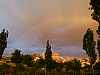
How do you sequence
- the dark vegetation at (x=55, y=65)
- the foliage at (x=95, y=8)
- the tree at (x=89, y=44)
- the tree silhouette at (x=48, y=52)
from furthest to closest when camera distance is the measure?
1. the tree silhouette at (x=48, y=52)
2. the tree at (x=89, y=44)
3. the dark vegetation at (x=55, y=65)
4. the foliage at (x=95, y=8)

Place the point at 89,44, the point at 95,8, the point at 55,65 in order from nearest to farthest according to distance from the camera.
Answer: the point at 95,8 → the point at 89,44 → the point at 55,65

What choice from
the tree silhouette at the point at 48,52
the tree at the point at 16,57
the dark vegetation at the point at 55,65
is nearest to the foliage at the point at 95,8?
the dark vegetation at the point at 55,65

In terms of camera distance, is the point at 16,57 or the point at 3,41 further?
the point at 16,57

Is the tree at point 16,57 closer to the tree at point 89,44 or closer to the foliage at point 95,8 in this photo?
the tree at point 89,44

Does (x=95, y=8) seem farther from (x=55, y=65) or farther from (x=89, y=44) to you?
(x=55, y=65)

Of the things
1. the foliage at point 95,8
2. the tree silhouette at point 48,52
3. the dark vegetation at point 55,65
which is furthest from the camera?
the tree silhouette at point 48,52

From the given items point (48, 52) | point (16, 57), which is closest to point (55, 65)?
point (48, 52)

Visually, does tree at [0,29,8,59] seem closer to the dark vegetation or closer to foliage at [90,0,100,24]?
the dark vegetation

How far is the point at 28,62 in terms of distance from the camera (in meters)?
58.5

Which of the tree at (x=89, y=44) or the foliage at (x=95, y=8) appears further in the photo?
the tree at (x=89, y=44)

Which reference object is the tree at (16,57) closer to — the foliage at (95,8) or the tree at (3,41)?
the tree at (3,41)

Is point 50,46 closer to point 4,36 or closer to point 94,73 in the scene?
point 4,36

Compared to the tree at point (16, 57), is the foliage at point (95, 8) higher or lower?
higher

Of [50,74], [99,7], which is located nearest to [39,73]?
[50,74]
